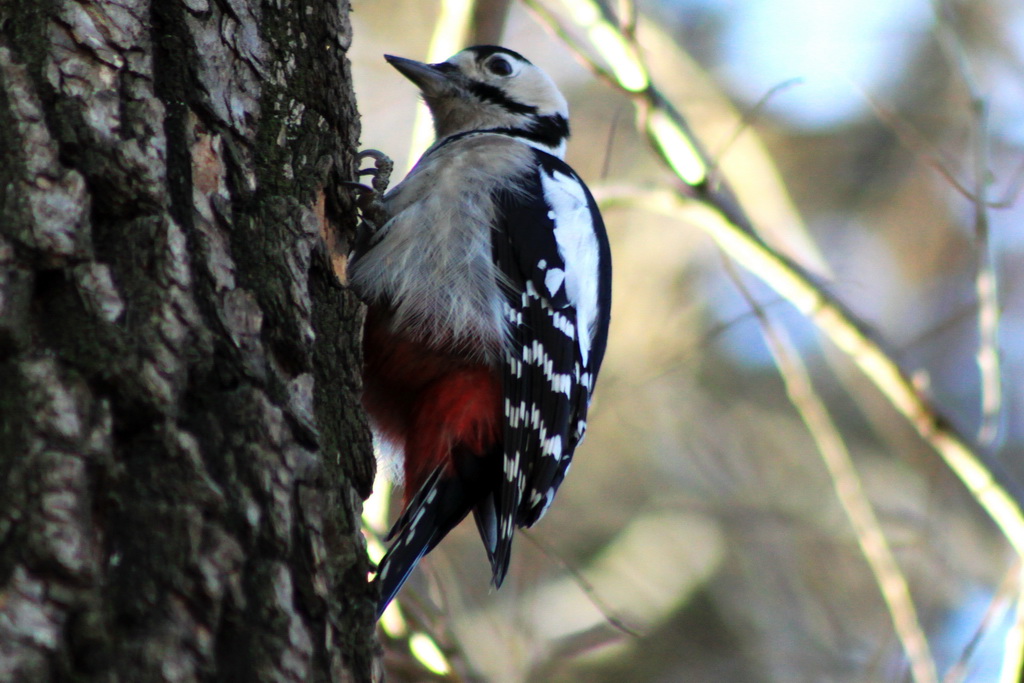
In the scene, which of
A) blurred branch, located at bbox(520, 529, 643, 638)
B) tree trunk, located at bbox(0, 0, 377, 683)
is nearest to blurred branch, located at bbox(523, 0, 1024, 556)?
blurred branch, located at bbox(520, 529, 643, 638)

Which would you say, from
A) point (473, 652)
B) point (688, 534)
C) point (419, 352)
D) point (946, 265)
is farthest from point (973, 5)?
point (419, 352)

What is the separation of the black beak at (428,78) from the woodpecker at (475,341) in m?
0.64

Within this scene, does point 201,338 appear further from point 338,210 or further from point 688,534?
point 688,534

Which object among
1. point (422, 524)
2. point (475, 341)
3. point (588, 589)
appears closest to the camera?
point (422, 524)

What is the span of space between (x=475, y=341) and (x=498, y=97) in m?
1.29

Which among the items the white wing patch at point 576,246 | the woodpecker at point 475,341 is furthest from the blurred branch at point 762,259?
the woodpecker at point 475,341

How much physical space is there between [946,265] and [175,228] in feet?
24.6

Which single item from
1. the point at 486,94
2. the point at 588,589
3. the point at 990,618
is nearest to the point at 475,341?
the point at 588,589

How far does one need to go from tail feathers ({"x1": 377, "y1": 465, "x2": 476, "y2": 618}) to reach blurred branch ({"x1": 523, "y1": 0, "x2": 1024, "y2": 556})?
1274 millimetres

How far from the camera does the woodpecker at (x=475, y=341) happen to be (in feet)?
8.36

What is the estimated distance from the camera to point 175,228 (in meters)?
1.52

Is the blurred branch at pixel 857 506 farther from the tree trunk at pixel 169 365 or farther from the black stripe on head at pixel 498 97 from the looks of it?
the tree trunk at pixel 169 365

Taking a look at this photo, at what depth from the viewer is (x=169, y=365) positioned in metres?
1.36

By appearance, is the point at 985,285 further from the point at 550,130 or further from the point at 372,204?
the point at 372,204
